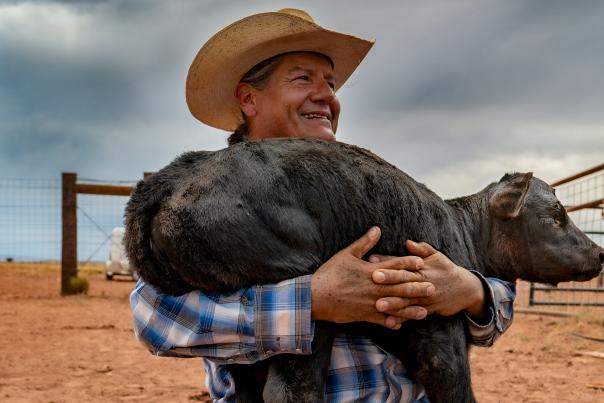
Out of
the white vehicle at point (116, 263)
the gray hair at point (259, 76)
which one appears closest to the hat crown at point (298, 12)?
the gray hair at point (259, 76)

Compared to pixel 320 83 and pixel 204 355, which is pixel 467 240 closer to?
pixel 320 83

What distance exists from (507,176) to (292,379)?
1540mm

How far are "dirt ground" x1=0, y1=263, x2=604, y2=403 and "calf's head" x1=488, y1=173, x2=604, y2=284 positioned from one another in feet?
Answer: 10.8

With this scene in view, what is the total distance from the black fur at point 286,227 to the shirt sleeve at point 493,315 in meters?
0.06

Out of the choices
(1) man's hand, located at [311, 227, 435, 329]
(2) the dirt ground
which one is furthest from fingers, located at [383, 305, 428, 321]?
(2) the dirt ground

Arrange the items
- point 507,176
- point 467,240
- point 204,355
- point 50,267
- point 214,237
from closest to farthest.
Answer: point 214,237 → point 204,355 → point 467,240 → point 507,176 → point 50,267

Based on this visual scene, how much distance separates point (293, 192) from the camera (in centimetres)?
223

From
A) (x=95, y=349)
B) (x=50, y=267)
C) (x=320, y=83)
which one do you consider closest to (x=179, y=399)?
(x=95, y=349)

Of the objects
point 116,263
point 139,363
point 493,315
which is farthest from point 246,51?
point 116,263

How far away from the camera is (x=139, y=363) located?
741 cm

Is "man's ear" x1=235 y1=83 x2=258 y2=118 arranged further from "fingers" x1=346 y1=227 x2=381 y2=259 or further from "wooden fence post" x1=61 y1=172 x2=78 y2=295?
"wooden fence post" x1=61 y1=172 x2=78 y2=295

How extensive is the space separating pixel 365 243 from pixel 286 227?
0.29m

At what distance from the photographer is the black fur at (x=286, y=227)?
7.02 ft

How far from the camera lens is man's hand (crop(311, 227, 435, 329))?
2.19m
